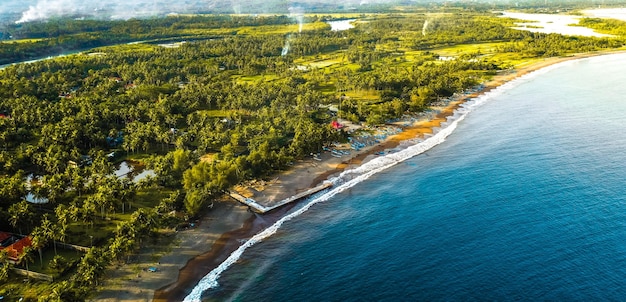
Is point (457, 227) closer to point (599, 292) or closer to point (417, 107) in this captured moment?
point (599, 292)

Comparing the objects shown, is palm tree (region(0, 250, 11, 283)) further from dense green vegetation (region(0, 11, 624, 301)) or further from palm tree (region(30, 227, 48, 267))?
palm tree (region(30, 227, 48, 267))

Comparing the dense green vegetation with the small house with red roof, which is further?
the dense green vegetation

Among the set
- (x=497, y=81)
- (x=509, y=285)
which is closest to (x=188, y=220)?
(x=509, y=285)

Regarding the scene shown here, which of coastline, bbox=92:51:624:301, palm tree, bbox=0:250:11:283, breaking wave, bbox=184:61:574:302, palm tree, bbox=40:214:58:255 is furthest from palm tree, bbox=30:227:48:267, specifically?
breaking wave, bbox=184:61:574:302

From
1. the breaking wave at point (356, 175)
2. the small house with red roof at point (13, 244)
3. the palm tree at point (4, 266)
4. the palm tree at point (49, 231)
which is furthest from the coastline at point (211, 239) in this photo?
the small house with red roof at point (13, 244)

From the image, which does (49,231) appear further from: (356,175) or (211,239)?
(356,175)

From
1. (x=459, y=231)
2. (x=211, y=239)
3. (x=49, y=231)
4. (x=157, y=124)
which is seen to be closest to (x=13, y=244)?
(x=49, y=231)
